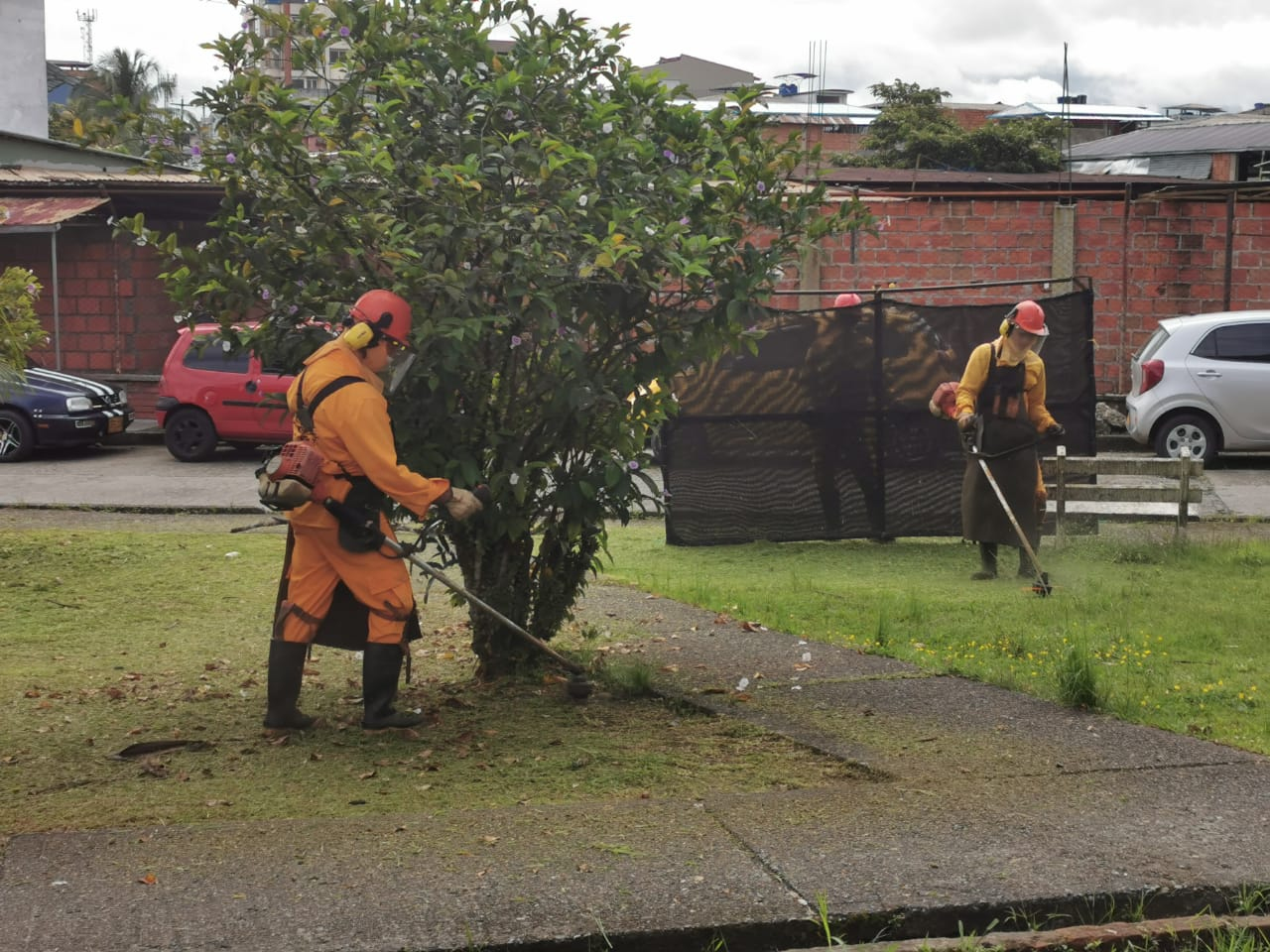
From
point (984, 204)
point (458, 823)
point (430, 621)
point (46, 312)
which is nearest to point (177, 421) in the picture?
point (46, 312)

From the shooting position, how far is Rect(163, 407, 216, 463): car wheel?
2000 cm

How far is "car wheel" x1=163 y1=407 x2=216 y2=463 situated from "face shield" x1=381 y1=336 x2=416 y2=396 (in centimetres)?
1443

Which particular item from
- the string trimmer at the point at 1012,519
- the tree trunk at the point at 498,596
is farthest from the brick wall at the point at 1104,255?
the tree trunk at the point at 498,596

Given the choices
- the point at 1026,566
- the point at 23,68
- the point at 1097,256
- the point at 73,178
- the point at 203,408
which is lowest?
the point at 1026,566

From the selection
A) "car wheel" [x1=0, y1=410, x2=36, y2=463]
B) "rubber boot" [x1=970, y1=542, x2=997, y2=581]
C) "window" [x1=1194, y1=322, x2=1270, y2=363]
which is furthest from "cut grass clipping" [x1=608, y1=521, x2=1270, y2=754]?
"car wheel" [x1=0, y1=410, x2=36, y2=463]

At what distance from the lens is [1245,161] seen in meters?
33.0

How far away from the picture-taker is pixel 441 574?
21.8 ft

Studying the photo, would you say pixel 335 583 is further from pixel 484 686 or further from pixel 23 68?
pixel 23 68

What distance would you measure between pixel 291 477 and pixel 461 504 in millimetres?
635

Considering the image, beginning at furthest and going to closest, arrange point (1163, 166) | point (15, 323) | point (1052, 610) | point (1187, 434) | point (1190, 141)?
point (1163, 166)
point (1190, 141)
point (1187, 434)
point (15, 323)
point (1052, 610)

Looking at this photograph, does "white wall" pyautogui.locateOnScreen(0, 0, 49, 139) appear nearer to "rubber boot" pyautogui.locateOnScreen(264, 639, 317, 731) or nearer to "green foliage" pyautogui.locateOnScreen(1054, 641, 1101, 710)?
"rubber boot" pyautogui.locateOnScreen(264, 639, 317, 731)

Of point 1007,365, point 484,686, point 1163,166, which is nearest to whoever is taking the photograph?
point 484,686

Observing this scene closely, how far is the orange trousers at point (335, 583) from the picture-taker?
20.6 feet

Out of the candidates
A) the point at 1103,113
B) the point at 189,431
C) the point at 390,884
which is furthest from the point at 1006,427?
the point at 1103,113
